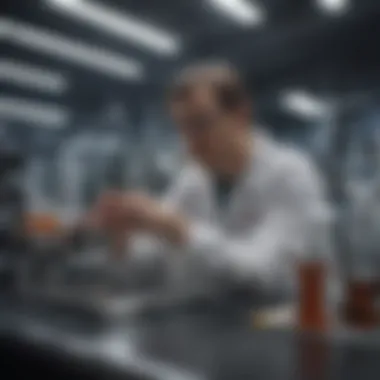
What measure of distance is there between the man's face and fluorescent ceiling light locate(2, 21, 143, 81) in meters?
0.11

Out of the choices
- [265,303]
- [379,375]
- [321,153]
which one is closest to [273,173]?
[321,153]

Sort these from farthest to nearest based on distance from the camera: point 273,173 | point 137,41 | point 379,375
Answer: point 137,41, point 273,173, point 379,375

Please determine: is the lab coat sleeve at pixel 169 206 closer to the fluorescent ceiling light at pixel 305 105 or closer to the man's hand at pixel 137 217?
the man's hand at pixel 137 217

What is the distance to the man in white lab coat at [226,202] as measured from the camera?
36.2 inches

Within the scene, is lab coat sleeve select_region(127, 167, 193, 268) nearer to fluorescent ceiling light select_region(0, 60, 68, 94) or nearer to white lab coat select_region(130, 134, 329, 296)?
white lab coat select_region(130, 134, 329, 296)

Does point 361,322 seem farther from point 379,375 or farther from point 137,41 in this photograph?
point 137,41

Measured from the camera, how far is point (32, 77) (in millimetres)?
1110

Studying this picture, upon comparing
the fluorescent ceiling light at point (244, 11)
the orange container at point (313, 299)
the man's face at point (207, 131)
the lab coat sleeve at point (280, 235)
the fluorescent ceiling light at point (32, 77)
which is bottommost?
the orange container at point (313, 299)

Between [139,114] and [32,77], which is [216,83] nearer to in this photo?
[139,114]

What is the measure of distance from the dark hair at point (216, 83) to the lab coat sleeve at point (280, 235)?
126 mm

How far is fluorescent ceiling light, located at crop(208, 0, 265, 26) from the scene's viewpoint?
97cm

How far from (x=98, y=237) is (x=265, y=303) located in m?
0.26

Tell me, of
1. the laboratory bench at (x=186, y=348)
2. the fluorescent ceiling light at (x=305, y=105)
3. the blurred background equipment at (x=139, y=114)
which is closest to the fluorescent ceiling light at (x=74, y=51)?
the blurred background equipment at (x=139, y=114)

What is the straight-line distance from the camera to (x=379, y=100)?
90cm
